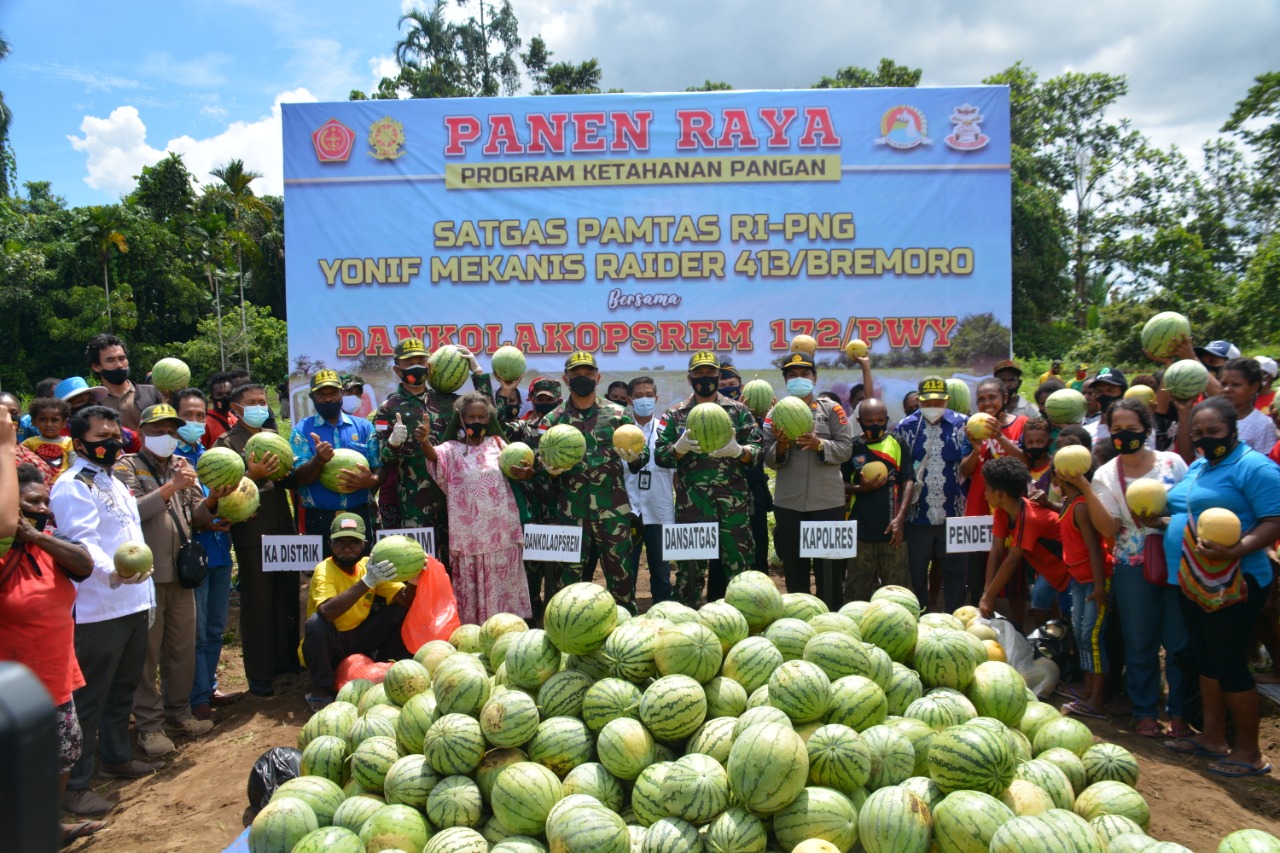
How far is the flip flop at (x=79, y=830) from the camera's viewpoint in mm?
5031

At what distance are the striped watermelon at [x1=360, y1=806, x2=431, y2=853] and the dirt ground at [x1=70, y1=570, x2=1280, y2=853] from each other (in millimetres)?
1737

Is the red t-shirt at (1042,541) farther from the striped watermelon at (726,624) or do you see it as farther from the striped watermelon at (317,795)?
the striped watermelon at (317,795)

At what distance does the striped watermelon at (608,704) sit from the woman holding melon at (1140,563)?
12.5 feet

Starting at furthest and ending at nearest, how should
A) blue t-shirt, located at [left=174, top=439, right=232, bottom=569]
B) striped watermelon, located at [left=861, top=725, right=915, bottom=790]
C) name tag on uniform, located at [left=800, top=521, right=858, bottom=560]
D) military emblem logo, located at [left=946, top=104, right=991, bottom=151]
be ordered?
military emblem logo, located at [left=946, top=104, right=991, bottom=151] → name tag on uniform, located at [left=800, top=521, right=858, bottom=560] → blue t-shirt, located at [left=174, top=439, right=232, bottom=569] → striped watermelon, located at [left=861, top=725, right=915, bottom=790]

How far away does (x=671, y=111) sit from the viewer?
463 inches

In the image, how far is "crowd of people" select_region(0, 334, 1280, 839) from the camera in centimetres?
532

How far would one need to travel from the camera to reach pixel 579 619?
14.0ft

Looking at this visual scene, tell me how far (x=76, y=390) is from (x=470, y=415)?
3.50 metres

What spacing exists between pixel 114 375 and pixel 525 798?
614 centimetres

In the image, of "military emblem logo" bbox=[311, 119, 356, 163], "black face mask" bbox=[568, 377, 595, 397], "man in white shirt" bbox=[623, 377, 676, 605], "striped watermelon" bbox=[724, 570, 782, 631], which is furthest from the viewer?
"military emblem logo" bbox=[311, 119, 356, 163]

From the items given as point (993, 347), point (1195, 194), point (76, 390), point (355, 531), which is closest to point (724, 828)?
point (355, 531)

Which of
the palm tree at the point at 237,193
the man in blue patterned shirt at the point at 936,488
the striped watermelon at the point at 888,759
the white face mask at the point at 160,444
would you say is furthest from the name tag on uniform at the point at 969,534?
the palm tree at the point at 237,193

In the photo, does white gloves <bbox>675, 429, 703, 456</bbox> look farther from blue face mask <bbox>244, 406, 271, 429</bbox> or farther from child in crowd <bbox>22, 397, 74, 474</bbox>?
child in crowd <bbox>22, 397, 74, 474</bbox>

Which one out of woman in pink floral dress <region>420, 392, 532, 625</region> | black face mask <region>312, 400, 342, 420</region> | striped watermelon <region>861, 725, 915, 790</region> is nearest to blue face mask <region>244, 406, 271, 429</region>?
black face mask <region>312, 400, 342, 420</region>
